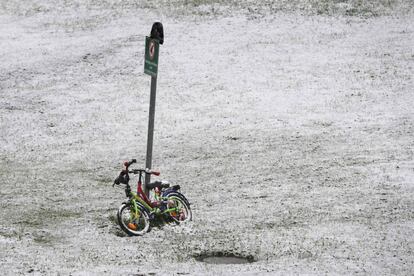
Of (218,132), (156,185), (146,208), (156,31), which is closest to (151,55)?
(156,31)

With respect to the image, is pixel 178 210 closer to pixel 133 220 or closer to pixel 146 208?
pixel 146 208

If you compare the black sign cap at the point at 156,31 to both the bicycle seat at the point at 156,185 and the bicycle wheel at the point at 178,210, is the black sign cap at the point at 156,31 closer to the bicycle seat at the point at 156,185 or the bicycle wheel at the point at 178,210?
the bicycle seat at the point at 156,185

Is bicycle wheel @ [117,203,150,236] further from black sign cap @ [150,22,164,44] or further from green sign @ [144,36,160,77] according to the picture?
black sign cap @ [150,22,164,44]

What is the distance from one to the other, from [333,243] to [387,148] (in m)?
7.43

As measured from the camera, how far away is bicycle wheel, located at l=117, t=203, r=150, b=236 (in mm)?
13195

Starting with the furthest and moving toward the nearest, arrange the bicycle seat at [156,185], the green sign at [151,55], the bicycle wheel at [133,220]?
the bicycle seat at [156,185] → the green sign at [151,55] → the bicycle wheel at [133,220]

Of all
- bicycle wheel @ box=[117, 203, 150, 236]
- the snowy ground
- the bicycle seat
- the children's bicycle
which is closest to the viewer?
the snowy ground

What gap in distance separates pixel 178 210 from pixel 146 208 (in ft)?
2.81

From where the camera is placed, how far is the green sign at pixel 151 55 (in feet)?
44.9

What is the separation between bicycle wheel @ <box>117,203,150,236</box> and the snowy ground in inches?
9.7

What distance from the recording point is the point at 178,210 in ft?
46.8

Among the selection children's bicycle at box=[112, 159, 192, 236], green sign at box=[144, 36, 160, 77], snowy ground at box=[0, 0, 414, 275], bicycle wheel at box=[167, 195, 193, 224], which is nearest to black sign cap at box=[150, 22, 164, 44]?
green sign at box=[144, 36, 160, 77]

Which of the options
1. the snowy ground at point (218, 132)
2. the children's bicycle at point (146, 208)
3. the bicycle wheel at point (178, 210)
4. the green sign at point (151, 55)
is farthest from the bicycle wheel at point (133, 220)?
the green sign at point (151, 55)

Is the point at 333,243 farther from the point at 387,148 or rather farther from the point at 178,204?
the point at 387,148
